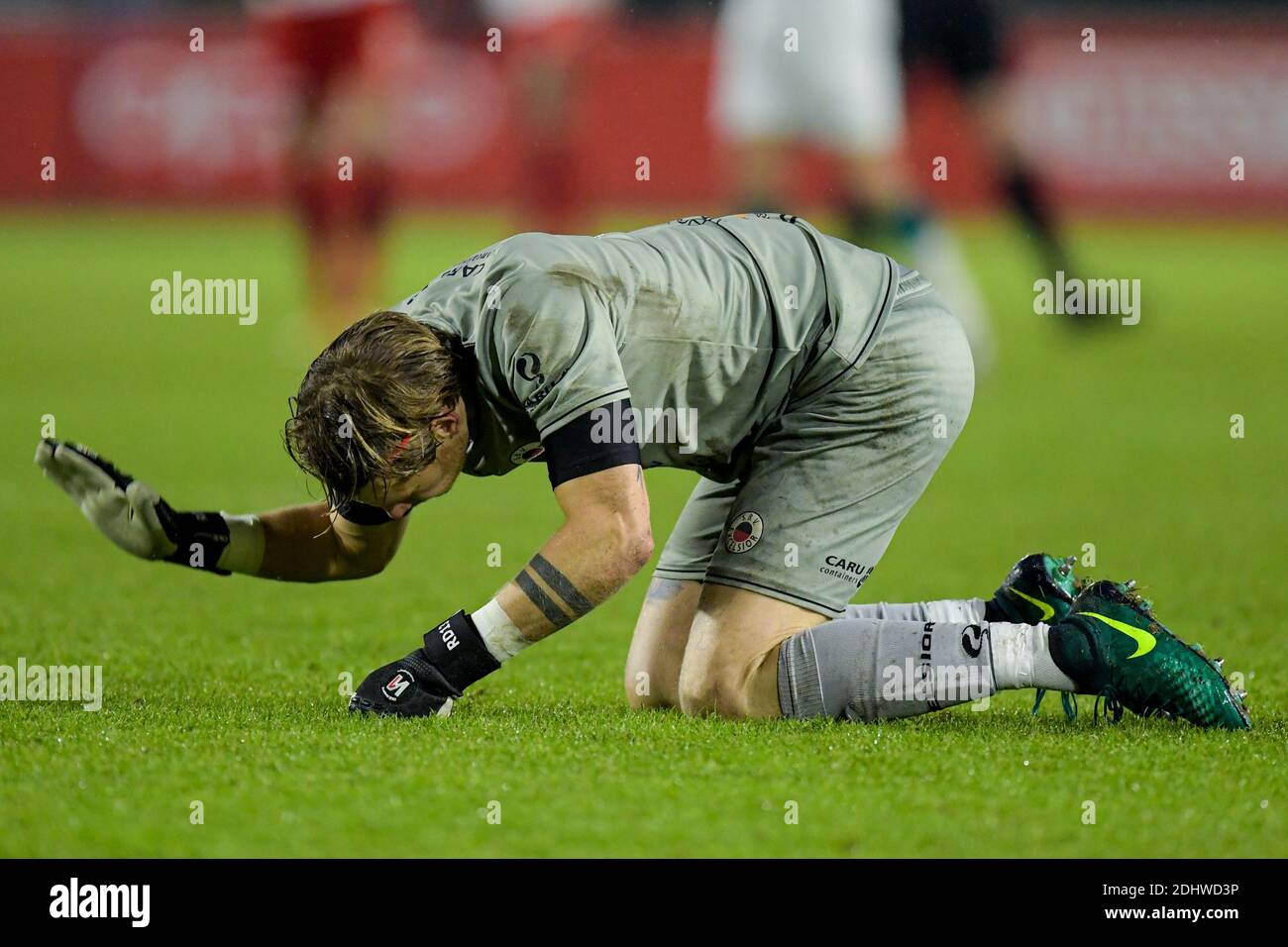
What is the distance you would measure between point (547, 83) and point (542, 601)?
1468 cm

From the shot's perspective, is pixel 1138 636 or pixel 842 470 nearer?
pixel 1138 636

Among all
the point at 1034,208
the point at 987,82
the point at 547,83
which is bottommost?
the point at 1034,208

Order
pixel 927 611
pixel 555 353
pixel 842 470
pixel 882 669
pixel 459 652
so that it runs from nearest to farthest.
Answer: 1. pixel 555 353
2. pixel 459 652
3. pixel 882 669
4. pixel 842 470
5. pixel 927 611

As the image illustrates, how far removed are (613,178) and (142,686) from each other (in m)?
17.4

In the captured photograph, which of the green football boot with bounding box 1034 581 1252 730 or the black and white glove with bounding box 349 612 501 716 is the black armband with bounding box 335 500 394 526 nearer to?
the black and white glove with bounding box 349 612 501 716

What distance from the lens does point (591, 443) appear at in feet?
11.5

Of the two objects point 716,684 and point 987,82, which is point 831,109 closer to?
point 987,82

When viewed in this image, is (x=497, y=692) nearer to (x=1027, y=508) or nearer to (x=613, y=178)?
(x=1027, y=508)

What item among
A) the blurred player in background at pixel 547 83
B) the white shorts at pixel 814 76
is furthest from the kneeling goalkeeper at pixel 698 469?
the blurred player in background at pixel 547 83

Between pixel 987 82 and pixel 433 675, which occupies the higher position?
pixel 987 82

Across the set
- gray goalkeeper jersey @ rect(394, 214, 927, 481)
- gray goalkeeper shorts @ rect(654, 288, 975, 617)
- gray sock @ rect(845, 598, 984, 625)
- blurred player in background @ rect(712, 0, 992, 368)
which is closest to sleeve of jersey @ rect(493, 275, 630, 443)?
gray goalkeeper jersey @ rect(394, 214, 927, 481)

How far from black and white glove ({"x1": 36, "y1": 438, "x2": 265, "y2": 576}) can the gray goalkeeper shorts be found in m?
1.10

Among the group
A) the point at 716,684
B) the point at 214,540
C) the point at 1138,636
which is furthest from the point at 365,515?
the point at 1138,636

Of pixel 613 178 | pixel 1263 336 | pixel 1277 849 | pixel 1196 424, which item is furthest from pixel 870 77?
pixel 613 178
